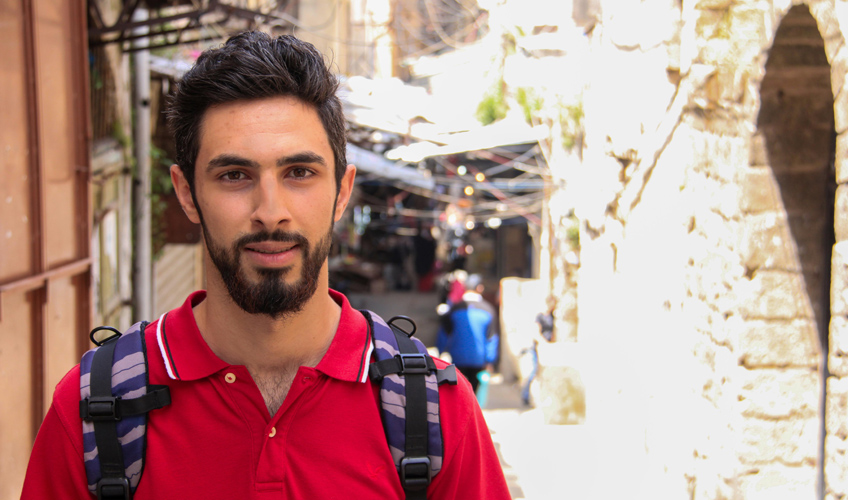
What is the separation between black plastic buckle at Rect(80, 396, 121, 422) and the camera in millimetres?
1485

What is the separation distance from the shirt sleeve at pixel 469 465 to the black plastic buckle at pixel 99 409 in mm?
720

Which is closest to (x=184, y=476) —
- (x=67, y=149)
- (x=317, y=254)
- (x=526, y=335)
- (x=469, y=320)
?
(x=317, y=254)

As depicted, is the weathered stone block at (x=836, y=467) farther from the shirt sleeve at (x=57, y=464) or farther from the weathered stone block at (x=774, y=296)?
the shirt sleeve at (x=57, y=464)

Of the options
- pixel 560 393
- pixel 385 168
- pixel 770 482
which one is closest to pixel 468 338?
pixel 560 393

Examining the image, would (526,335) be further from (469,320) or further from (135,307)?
(135,307)

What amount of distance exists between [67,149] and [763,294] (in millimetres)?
4119

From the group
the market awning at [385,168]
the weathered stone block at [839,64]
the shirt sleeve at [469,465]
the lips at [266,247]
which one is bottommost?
the shirt sleeve at [469,465]

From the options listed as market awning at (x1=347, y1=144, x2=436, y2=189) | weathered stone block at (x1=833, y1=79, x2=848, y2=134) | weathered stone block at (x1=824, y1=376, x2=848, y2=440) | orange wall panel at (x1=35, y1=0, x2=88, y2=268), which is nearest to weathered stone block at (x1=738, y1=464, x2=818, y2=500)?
weathered stone block at (x1=824, y1=376, x2=848, y2=440)

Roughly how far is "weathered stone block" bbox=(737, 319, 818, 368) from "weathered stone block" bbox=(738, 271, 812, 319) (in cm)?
4

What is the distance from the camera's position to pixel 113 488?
4.76 feet

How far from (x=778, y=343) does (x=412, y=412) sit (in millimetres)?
2407

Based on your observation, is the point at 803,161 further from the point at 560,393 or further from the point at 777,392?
the point at 560,393

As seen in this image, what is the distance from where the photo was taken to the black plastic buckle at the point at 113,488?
4.76 ft

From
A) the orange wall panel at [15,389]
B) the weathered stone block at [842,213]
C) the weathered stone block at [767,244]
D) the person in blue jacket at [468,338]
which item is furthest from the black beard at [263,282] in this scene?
the person in blue jacket at [468,338]
